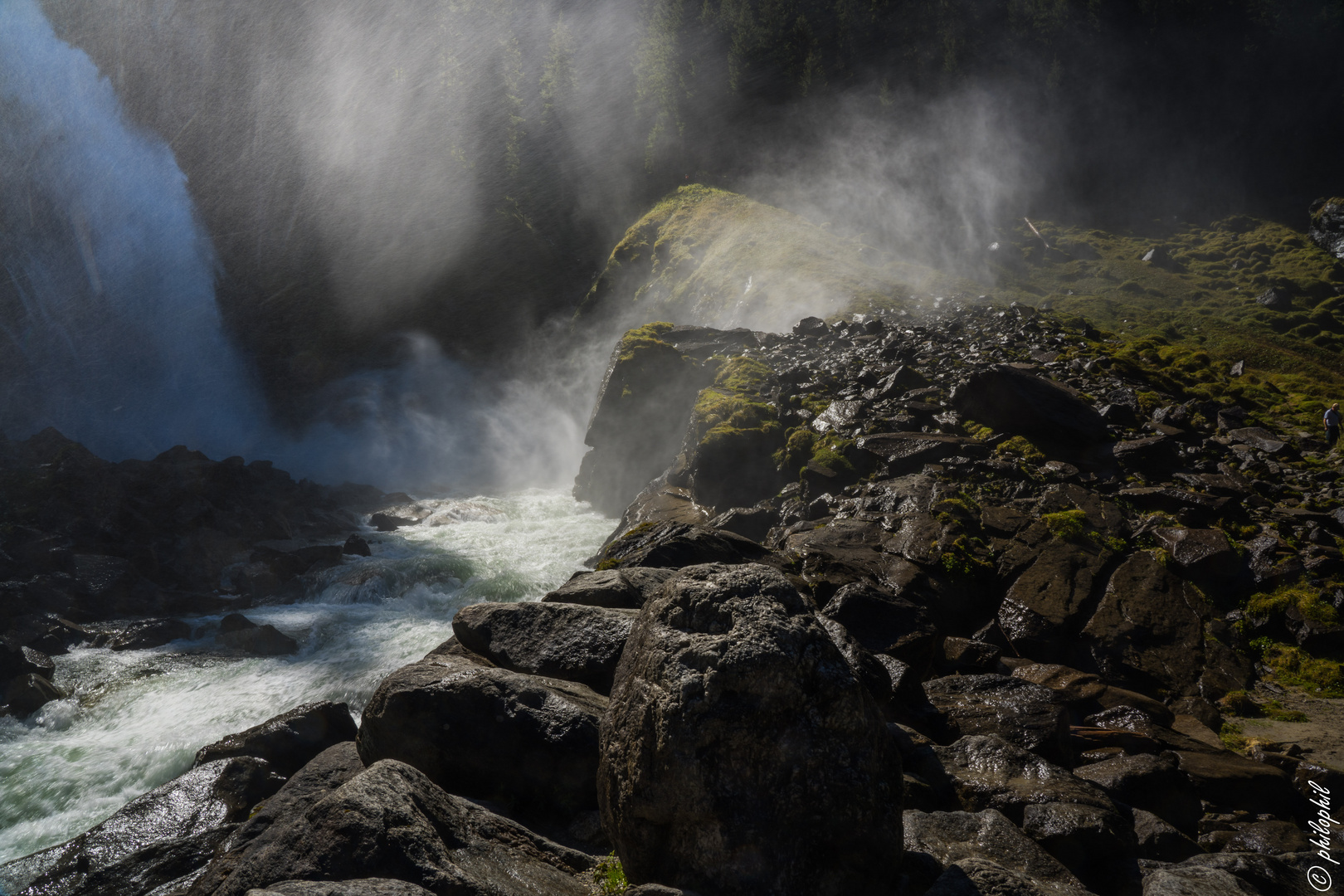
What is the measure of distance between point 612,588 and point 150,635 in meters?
15.6

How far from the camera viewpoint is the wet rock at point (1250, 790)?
5.88 meters

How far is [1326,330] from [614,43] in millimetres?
62147

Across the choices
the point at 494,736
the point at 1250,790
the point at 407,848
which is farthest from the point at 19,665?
the point at 1250,790

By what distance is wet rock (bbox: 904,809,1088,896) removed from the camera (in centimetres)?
429

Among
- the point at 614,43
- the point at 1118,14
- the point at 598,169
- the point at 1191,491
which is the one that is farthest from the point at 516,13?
the point at 1191,491

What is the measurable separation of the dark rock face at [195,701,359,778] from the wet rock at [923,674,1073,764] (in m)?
8.43

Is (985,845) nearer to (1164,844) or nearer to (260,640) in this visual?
(1164,844)

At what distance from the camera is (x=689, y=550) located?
973 cm

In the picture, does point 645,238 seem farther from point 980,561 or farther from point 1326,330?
point 980,561

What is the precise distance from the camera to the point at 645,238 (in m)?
38.4

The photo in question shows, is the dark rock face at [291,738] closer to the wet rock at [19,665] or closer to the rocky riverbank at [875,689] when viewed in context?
the rocky riverbank at [875,689]

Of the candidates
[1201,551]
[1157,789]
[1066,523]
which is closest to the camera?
[1157,789]

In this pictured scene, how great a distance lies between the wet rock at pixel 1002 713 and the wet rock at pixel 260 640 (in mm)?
14076

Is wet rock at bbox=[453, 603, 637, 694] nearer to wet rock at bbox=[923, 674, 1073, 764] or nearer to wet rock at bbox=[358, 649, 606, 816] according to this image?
wet rock at bbox=[358, 649, 606, 816]
